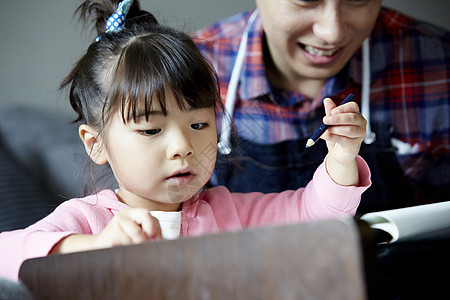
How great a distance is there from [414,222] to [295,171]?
0.59 m

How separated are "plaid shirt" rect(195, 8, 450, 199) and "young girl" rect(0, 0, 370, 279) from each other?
38cm

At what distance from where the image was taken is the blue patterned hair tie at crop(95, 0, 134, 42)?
0.79 metres

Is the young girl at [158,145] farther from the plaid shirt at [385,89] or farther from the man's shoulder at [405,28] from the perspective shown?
the man's shoulder at [405,28]

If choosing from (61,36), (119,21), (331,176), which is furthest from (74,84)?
(61,36)

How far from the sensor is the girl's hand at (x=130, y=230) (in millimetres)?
502

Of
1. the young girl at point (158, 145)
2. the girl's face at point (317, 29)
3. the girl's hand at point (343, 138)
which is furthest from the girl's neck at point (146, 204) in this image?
the girl's face at point (317, 29)

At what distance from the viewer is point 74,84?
0.78 metres

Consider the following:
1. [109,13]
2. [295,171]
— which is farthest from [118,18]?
[295,171]

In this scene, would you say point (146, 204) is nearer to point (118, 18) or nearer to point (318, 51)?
point (118, 18)

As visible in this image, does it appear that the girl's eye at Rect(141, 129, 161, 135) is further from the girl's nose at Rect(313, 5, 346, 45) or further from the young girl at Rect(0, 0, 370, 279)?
the girl's nose at Rect(313, 5, 346, 45)

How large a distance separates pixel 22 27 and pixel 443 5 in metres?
1.28

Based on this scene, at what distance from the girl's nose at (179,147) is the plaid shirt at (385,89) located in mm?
475

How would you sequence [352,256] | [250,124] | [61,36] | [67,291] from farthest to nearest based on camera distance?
[61,36] < [250,124] < [67,291] < [352,256]

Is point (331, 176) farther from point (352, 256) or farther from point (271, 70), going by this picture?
point (271, 70)
